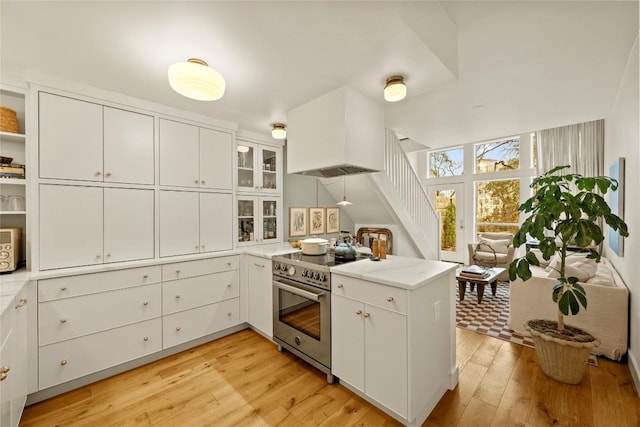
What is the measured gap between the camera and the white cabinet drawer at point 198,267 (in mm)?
2551

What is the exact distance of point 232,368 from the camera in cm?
234

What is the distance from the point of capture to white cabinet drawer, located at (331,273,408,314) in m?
1.59

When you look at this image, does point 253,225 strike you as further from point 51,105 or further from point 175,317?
point 51,105

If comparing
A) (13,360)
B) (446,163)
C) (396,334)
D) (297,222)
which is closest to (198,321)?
(13,360)

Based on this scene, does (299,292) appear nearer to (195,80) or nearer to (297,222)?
(195,80)

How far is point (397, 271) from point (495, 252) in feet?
13.3

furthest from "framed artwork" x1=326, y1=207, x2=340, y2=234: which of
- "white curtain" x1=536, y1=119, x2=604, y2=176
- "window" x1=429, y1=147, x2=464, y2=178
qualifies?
"white curtain" x1=536, y1=119, x2=604, y2=176

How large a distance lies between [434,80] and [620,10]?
106cm

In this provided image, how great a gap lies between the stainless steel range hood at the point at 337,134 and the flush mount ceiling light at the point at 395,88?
326mm

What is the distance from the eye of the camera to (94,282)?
2.15 m

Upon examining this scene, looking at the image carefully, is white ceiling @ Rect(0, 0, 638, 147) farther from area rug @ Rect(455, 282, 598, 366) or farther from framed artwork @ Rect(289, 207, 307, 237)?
area rug @ Rect(455, 282, 598, 366)

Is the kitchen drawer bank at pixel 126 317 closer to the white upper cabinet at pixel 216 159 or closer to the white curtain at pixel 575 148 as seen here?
the white upper cabinet at pixel 216 159

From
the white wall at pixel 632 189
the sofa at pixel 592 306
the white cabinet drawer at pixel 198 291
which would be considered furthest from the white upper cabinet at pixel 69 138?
the sofa at pixel 592 306

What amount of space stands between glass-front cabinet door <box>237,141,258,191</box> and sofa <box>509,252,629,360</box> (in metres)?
3.31
